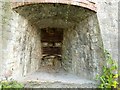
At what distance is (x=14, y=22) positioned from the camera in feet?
10.3

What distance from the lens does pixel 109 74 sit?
10.5ft

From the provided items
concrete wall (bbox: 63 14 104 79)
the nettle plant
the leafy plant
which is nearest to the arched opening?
concrete wall (bbox: 63 14 104 79)

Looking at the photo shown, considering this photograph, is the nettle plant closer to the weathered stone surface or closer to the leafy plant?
the weathered stone surface

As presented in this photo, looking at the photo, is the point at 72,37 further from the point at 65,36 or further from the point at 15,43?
the point at 15,43

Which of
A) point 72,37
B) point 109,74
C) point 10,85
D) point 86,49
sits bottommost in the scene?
point 10,85

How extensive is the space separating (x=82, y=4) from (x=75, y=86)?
1319mm

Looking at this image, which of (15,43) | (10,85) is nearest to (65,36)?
(15,43)

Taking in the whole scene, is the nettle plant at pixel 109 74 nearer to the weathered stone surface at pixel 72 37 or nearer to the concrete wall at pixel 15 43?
the weathered stone surface at pixel 72 37

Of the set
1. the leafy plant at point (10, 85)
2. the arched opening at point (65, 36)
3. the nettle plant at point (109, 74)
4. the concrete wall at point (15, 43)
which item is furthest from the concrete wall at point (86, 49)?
the leafy plant at point (10, 85)

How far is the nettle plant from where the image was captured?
3.13m

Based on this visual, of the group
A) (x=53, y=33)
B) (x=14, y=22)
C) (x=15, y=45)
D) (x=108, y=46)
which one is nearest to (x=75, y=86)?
(x=108, y=46)

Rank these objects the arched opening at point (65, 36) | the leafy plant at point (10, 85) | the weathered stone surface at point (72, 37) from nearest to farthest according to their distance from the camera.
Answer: the leafy plant at point (10, 85) → the weathered stone surface at point (72, 37) → the arched opening at point (65, 36)

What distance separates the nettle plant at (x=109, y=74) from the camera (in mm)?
3129

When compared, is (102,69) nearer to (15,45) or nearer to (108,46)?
(108,46)
